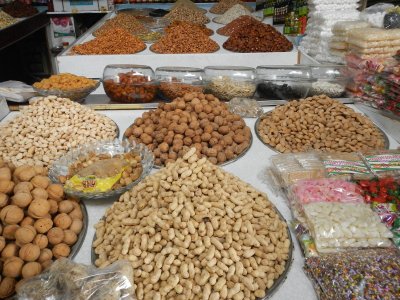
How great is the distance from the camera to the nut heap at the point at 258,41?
3078 mm

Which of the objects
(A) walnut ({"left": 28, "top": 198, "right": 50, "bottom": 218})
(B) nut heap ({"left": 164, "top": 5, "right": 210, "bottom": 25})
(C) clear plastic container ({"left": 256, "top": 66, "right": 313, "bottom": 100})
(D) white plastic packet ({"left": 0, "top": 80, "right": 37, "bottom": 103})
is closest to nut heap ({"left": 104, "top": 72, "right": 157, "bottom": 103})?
(D) white plastic packet ({"left": 0, "top": 80, "right": 37, "bottom": 103})

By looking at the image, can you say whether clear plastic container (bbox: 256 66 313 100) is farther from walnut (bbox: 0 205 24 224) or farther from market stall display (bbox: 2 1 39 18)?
market stall display (bbox: 2 1 39 18)

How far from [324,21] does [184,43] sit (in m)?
1.22

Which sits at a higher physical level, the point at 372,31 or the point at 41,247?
the point at 372,31

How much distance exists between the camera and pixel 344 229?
3.36 ft

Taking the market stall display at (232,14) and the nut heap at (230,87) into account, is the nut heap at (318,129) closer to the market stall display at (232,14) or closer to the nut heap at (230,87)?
the nut heap at (230,87)

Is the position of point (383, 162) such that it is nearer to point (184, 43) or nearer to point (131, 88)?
point (131, 88)

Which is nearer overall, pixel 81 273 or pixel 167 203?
pixel 81 273

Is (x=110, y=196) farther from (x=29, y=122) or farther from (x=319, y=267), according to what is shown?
(x=319, y=267)

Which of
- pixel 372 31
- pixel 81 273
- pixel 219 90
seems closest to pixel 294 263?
pixel 81 273

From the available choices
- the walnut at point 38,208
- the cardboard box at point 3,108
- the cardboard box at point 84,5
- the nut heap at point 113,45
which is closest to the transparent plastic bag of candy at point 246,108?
the walnut at point 38,208

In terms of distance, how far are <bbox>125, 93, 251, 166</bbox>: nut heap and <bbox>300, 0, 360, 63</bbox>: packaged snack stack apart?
1.30 m

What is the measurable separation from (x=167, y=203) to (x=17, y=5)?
5.10m

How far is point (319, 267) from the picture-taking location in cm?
95
